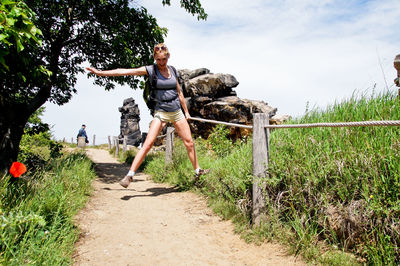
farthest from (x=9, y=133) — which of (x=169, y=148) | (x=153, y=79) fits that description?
(x=153, y=79)

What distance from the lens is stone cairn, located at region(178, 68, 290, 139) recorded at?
1256 cm

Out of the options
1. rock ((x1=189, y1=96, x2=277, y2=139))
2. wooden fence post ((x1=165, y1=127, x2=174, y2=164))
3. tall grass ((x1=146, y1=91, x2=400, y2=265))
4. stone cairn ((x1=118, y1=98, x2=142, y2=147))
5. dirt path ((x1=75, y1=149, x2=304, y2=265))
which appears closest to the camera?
tall grass ((x1=146, y1=91, x2=400, y2=265))

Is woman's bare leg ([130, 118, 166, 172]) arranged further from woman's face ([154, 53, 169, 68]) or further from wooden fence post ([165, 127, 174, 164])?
wooden fence post ([165, 127, 174, 164])

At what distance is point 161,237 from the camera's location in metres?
3.38

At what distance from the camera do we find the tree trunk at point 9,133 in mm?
5953

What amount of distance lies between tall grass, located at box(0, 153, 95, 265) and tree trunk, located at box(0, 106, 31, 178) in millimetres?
1991

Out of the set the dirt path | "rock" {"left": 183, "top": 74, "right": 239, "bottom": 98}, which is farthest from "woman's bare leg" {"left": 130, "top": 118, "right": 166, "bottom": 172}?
"rock" {"left": 183, "top": 74, "right": 239, "bottom": 98}

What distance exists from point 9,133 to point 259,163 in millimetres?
5821

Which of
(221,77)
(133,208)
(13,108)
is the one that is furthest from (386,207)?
(221,77)

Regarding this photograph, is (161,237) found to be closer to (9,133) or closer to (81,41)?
(9,133)

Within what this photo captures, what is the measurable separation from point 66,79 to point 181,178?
21.3 feet

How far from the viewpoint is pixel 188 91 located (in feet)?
45.2

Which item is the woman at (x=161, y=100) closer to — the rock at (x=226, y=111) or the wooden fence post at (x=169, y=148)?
the wooden fence post at (x=169, y=148)

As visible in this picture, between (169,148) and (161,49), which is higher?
(161,49)
